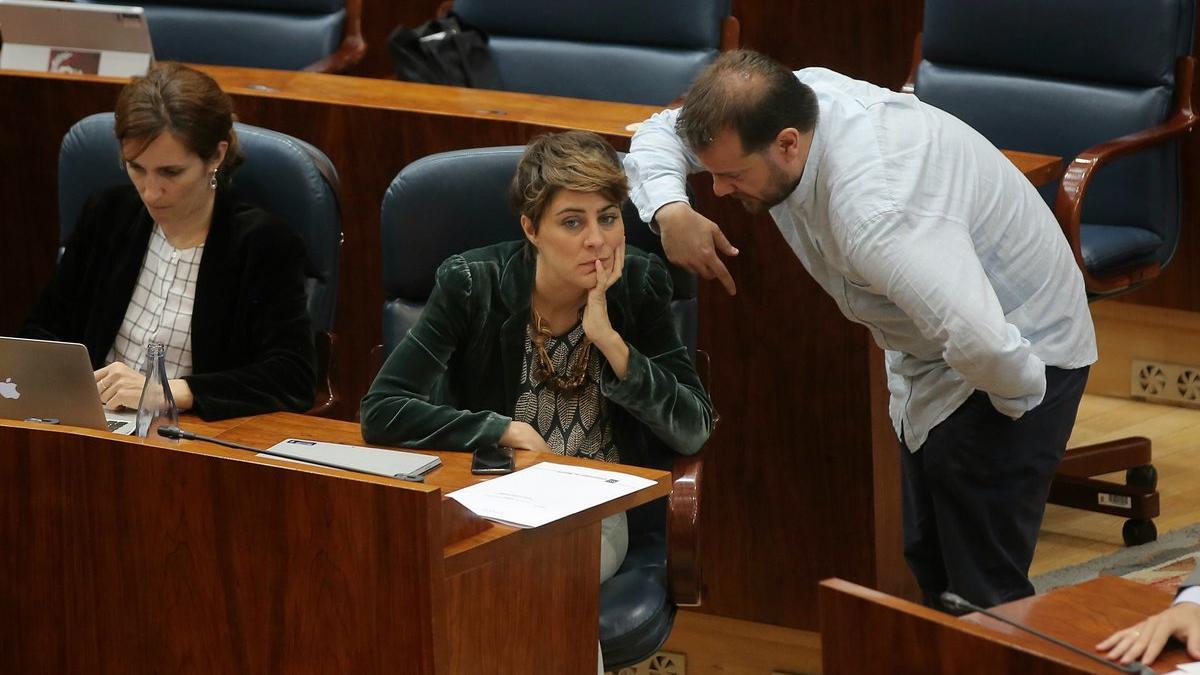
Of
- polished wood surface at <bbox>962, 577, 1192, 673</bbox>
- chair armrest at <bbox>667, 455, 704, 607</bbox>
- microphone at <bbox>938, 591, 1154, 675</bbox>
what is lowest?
chair armrest at <bbox>667, 455, 704, 607</bbox>

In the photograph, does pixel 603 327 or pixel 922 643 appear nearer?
pixel 922 643

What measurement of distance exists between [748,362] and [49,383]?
1.17 meters

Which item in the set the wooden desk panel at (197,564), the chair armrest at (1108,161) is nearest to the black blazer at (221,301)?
the wooden desk panel at (197,564)

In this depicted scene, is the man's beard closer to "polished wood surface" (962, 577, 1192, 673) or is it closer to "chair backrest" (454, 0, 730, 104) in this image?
"polished wood surface" (962, 577, 1192, 673)

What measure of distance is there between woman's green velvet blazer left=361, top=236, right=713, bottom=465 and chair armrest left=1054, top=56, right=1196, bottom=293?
982mm

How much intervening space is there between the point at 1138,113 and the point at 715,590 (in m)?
1.29

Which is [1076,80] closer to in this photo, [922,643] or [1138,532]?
[1138,532]

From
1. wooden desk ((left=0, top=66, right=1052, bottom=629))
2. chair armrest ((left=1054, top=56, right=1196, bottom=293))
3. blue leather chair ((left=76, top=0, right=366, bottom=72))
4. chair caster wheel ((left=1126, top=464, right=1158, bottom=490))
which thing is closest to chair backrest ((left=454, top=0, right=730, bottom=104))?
blue leather chair ((left=76, top=0, right=366, bottom=72))

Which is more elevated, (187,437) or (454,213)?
(454,213)

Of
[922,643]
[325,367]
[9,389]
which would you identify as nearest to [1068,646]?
[922,643]

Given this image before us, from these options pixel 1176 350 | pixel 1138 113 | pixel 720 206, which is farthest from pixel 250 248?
pixel 1176 350

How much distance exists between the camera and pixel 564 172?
2.27m

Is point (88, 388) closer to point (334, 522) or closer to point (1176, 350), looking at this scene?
point (334, 522)

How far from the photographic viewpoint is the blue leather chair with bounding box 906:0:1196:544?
3.20 m
